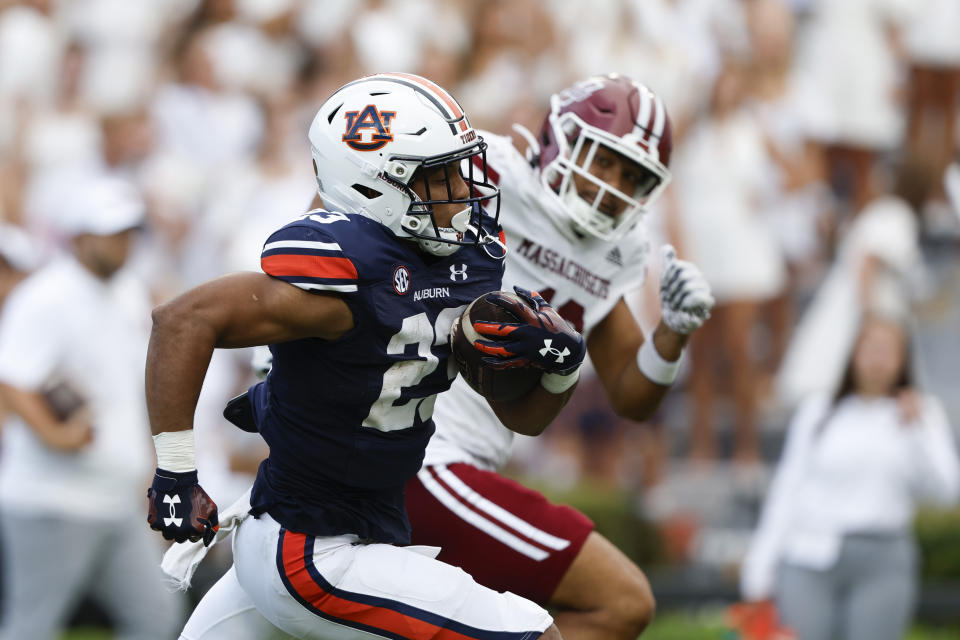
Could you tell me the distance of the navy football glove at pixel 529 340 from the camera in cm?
331

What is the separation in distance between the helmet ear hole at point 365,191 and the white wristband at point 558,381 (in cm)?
65

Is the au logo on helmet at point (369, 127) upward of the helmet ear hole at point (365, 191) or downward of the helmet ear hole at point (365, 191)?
upward

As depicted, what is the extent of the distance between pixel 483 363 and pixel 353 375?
31 cm

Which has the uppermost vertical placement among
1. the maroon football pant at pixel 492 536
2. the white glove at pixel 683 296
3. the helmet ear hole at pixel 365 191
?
the helmet ear hole at pixel 365 191

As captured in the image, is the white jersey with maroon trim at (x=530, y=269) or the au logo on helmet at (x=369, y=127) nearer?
the au logo on helmet at (x=369, y=127)

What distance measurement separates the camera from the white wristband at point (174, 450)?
3160 mm

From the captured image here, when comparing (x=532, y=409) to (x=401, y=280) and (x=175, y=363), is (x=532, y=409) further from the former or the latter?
(x=175, y=363)

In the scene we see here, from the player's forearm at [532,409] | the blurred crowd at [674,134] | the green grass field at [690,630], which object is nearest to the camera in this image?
the player's forearm at [532,409]

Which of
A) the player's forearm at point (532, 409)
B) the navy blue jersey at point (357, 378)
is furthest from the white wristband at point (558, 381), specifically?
the navy blue jersey at point (357, 378)

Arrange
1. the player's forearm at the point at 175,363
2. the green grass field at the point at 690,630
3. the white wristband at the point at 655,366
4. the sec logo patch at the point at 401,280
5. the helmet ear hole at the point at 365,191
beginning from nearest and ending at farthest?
the player's forearm at the point at 175,363 → the sec logo patch at the point at 401,280 → the helmet ear hole at the point at 365,191 → the white wristband at the point at 655,366 → the green grass field at the point at 690,630

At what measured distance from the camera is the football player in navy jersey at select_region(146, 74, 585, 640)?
313 cm

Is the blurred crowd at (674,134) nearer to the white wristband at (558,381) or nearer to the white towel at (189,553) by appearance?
the white towel at (189,553)

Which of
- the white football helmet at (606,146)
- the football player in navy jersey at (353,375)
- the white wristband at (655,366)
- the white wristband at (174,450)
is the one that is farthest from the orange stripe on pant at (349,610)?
the white football helmet at (606,146)

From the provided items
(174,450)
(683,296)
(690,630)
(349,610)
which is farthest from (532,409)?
(690,630)
